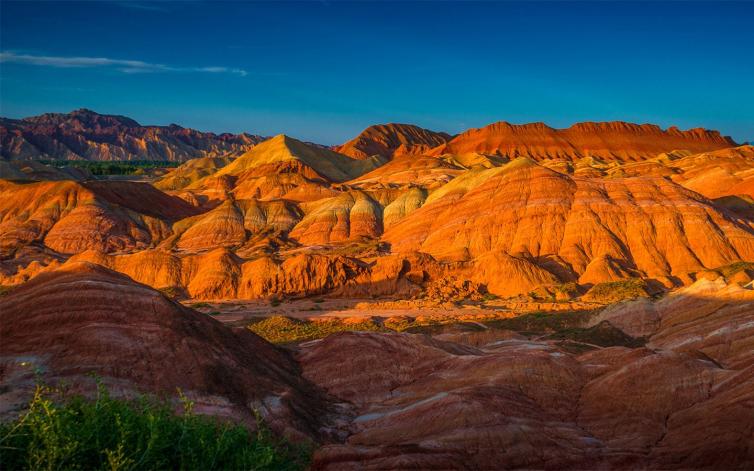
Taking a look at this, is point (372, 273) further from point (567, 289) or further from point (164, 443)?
point (164, 443)

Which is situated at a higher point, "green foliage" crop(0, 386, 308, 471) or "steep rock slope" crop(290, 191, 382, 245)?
"steep rock slope" crop(290, 191, 382, 245)

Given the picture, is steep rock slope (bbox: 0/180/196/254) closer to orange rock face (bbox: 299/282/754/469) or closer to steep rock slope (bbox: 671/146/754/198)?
orange rock face (bbox: 299/282/754/469)

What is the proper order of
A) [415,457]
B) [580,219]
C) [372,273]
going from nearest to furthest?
[415,457]
[372,273]
[580,219]

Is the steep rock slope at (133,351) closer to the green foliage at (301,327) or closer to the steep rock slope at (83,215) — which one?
the green foliage at (301,327)

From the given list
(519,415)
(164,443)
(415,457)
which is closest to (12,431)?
(164,443)

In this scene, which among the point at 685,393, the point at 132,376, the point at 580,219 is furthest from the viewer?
the point at 580,219

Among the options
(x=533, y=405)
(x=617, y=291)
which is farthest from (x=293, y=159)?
(x=533, y=405)

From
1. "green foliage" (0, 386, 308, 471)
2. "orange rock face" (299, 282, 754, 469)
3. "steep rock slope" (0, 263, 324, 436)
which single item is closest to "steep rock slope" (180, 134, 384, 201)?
"orange rock face" (299, 282, 754, 469)
